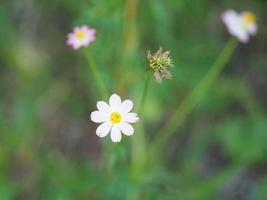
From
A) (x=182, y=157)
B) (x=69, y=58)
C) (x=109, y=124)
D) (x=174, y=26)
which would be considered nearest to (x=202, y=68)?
(x=174, y=26)

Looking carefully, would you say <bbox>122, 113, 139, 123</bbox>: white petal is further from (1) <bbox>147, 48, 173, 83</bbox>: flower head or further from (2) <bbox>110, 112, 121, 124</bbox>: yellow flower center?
(1) <bbox>147, 48, 173, 83</bbox>: flower head

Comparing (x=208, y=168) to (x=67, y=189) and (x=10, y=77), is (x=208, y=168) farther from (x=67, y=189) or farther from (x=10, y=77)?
(x=10, y=77)

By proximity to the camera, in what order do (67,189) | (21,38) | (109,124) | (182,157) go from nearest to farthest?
(109,124), (67,189), (182,157), (21,38)

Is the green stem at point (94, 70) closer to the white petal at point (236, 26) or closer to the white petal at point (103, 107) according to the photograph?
the white petal at point (103, 107)

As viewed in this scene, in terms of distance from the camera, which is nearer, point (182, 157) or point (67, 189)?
point (67, 189)

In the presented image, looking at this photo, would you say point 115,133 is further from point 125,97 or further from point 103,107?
point 125,97

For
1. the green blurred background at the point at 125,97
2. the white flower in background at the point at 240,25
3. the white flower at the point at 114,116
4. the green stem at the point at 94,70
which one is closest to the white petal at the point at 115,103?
the white flower at the point at 114,116
